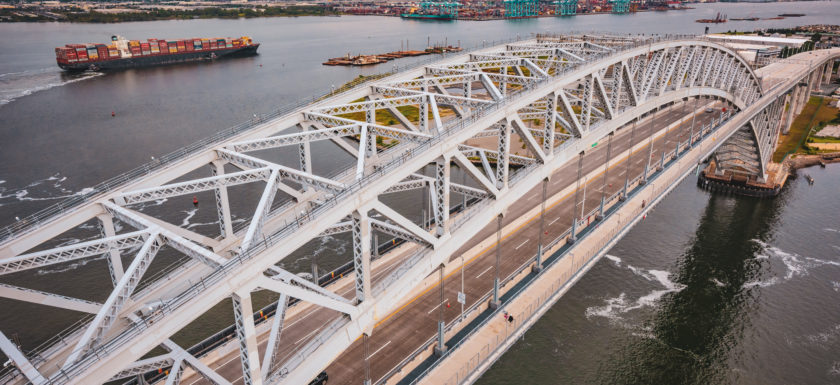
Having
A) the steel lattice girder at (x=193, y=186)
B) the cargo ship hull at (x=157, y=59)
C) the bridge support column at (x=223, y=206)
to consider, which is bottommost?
the cargo ship hull at (x=157, y=59)

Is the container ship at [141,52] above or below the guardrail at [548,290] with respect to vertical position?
above

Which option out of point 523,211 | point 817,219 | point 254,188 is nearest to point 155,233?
point 523,211

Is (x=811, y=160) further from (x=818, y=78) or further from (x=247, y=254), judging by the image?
(x=247, y=254)

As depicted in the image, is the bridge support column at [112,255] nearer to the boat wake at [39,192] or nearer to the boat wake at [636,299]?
the boat wake at [636,299]

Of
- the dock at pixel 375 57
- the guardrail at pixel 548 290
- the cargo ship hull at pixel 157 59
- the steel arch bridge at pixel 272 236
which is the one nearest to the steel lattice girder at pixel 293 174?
the steel arch bridge at pixel 272 236

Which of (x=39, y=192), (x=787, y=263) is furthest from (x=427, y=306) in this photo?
(x=39, y=192)

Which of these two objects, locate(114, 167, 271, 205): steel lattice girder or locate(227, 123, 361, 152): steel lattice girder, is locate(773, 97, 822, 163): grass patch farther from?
locate(114, 167, 271, 205): steel lattice girder
